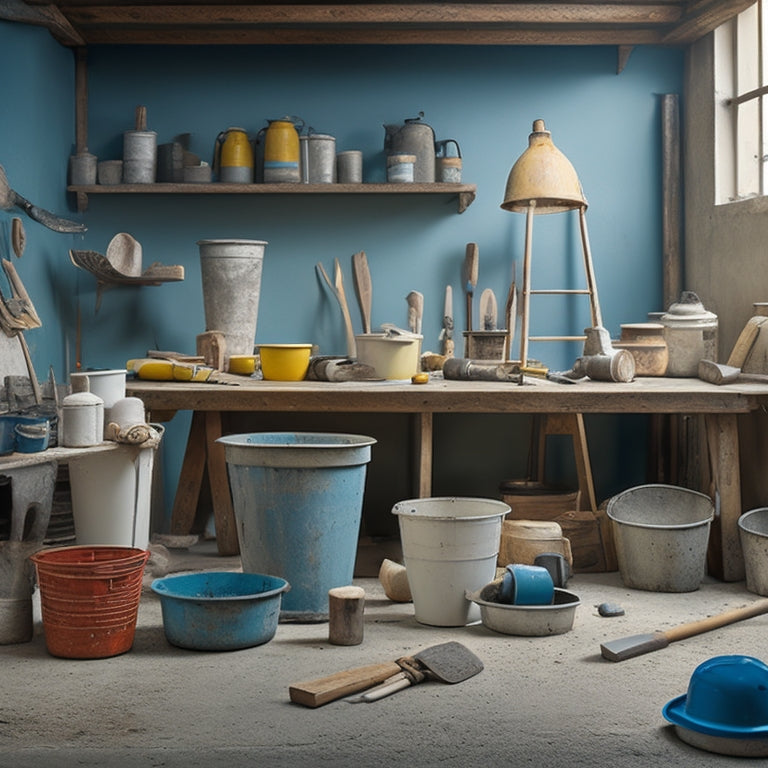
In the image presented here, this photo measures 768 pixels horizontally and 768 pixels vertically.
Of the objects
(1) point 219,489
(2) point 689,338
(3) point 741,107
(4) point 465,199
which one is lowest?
(1) point 219,489

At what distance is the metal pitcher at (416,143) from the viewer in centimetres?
600

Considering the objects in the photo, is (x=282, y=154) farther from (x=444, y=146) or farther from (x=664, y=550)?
(x=664, y=550)

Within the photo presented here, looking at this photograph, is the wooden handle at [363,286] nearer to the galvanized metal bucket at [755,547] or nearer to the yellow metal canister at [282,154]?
the yellow metal canister at [282,154]

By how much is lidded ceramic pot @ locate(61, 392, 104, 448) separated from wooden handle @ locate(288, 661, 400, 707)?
4.80 ft

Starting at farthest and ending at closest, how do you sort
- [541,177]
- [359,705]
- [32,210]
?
[541,177] < [32,210] < [359,705]

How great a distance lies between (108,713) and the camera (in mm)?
3160

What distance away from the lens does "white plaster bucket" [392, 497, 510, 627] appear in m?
4.08

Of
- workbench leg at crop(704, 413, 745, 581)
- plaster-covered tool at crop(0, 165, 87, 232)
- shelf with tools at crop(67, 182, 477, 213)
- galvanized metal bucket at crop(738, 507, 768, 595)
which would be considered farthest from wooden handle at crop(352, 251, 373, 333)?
galvanized metal bucket at crop(738, 507, 768, 595)

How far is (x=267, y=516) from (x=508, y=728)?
1.46 meters

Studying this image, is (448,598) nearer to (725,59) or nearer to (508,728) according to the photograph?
(508,728)

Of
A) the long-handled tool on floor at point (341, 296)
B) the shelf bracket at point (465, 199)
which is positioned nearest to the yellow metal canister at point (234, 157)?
the long-handled tool on floor at point (341, 296)

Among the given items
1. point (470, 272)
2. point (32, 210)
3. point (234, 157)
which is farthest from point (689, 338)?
point (32, 210)

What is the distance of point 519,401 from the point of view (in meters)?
4.72

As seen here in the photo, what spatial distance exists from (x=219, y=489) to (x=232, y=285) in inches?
44.0
